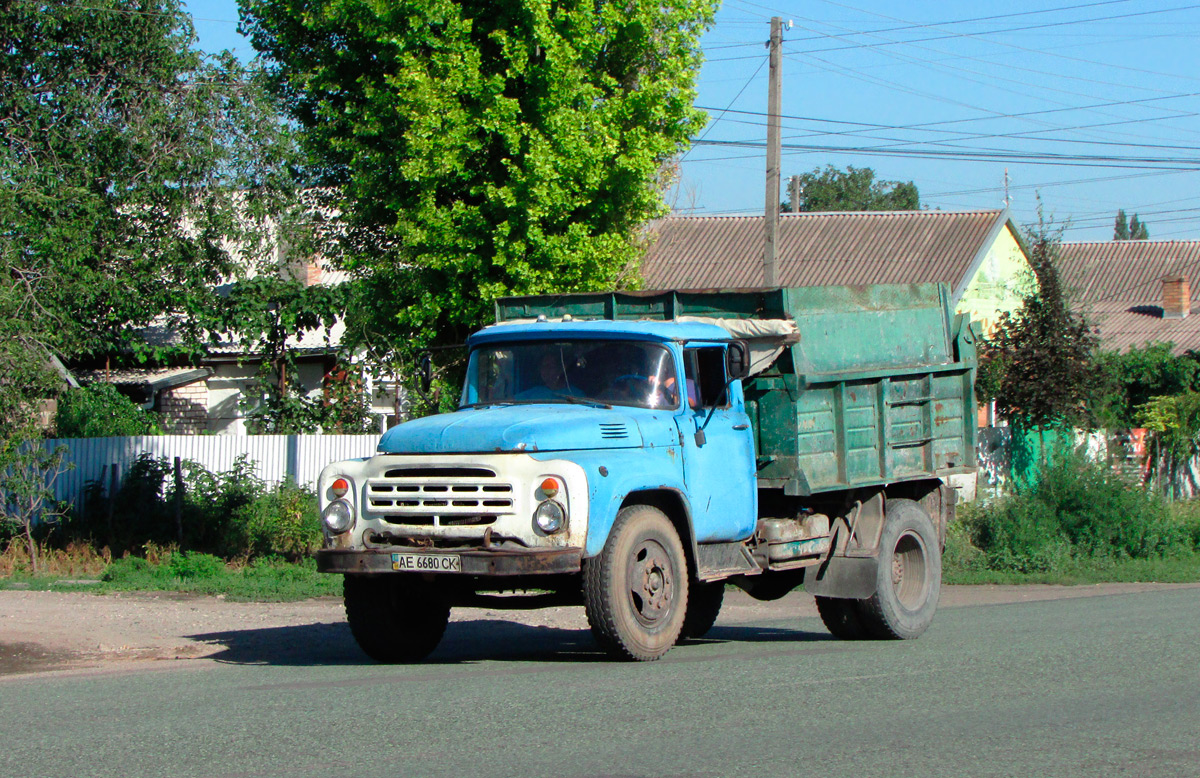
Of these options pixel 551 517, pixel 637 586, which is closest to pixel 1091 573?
pixel 637 586

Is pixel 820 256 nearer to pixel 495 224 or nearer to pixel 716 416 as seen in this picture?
pixel 495 224

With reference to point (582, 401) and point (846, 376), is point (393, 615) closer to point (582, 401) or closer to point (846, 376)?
point (582, 401)

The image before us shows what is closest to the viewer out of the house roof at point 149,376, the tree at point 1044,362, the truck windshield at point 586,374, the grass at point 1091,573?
the truck windshield at point 586,374

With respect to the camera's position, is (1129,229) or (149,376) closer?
(149,376)

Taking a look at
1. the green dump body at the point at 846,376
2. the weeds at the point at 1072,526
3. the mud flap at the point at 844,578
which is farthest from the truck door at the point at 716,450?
the weeds at the point at 1072,526

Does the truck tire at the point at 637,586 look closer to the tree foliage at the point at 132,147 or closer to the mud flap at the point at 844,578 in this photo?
the mud flap at the point at 844,578

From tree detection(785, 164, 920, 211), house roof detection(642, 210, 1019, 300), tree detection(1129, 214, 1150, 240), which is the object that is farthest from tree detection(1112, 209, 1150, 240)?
house roof detection(642, 210, 1019, 300)

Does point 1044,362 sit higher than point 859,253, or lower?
lower

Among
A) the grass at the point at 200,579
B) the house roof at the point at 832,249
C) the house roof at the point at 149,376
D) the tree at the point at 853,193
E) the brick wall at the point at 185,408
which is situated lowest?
the grass at the point at 200,579

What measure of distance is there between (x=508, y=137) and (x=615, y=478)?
30.6 ft

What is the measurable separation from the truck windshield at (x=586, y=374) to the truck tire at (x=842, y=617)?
113 inches

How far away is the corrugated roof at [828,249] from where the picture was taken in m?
35.9

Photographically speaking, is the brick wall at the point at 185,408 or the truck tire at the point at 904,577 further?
the brick wall at the point at 185,408

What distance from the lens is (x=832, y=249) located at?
38.7 meters
